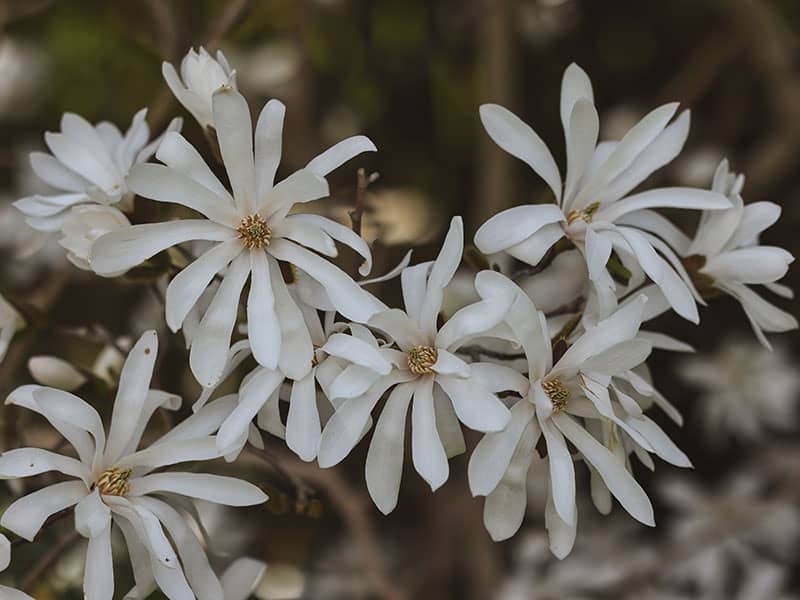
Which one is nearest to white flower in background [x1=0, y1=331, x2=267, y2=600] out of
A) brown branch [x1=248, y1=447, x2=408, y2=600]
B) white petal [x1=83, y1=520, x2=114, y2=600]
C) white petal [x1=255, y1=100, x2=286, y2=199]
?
white petal [x1=83, y1=520, x2=114, y2=600]

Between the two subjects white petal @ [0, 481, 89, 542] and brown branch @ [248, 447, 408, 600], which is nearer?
white petal @ [0, 481, 89, 542]

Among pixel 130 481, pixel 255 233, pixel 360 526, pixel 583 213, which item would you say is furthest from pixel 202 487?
pixel 360 526

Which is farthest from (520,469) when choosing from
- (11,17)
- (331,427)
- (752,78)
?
(752,78)

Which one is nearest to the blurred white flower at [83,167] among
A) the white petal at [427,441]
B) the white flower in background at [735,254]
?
the white petal at [427,441]

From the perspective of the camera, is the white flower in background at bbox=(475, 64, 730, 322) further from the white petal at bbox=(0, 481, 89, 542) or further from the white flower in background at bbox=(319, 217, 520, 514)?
the white petal at bbox=(0, 481, 89, 542)

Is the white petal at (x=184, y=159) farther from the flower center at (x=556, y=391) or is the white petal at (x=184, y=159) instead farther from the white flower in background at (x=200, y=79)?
the flower center at (x=556, y=391)

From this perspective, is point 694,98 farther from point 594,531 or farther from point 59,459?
point 59,459
